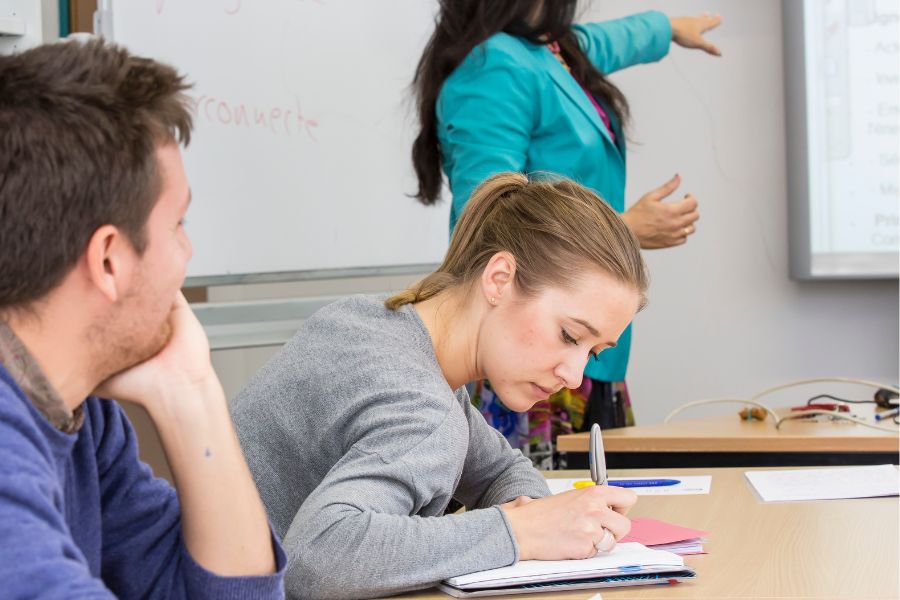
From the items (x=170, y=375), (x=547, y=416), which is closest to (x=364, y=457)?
(x=170, y=375)

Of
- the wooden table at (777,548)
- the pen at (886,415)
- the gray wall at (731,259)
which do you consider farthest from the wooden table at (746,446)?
the gray wall at (731,259)

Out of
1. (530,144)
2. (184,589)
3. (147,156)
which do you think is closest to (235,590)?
(184,589)

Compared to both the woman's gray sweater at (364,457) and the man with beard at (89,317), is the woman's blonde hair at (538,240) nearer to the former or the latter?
the woman's gray sweater at (364,457)

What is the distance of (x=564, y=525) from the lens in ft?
3.48

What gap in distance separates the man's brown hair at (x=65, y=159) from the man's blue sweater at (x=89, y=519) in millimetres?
78

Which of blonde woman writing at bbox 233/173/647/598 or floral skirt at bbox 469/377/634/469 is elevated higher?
blonde woman writing at bbox 233/173/647/598

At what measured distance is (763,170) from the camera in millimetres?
3273

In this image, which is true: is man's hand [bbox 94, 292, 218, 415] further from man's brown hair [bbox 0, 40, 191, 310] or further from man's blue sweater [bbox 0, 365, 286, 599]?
man's brown hair [bbox 0, 40, 191, 310]

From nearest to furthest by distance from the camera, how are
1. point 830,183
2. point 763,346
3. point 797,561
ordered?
point 797,561, point 830,183, point 763,346

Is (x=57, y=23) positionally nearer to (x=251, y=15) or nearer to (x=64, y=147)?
(x=251, y=15)

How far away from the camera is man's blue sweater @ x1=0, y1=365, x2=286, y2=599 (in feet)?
2.02

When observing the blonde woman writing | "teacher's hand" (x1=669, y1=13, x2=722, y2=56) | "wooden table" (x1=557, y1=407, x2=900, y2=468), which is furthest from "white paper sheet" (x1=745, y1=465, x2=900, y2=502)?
"teacher's hand" (x1=669, y1=13, x2=722, y2=56)

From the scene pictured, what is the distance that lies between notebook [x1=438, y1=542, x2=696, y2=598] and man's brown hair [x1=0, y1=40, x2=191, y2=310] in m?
0.45

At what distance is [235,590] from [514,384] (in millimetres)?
516
